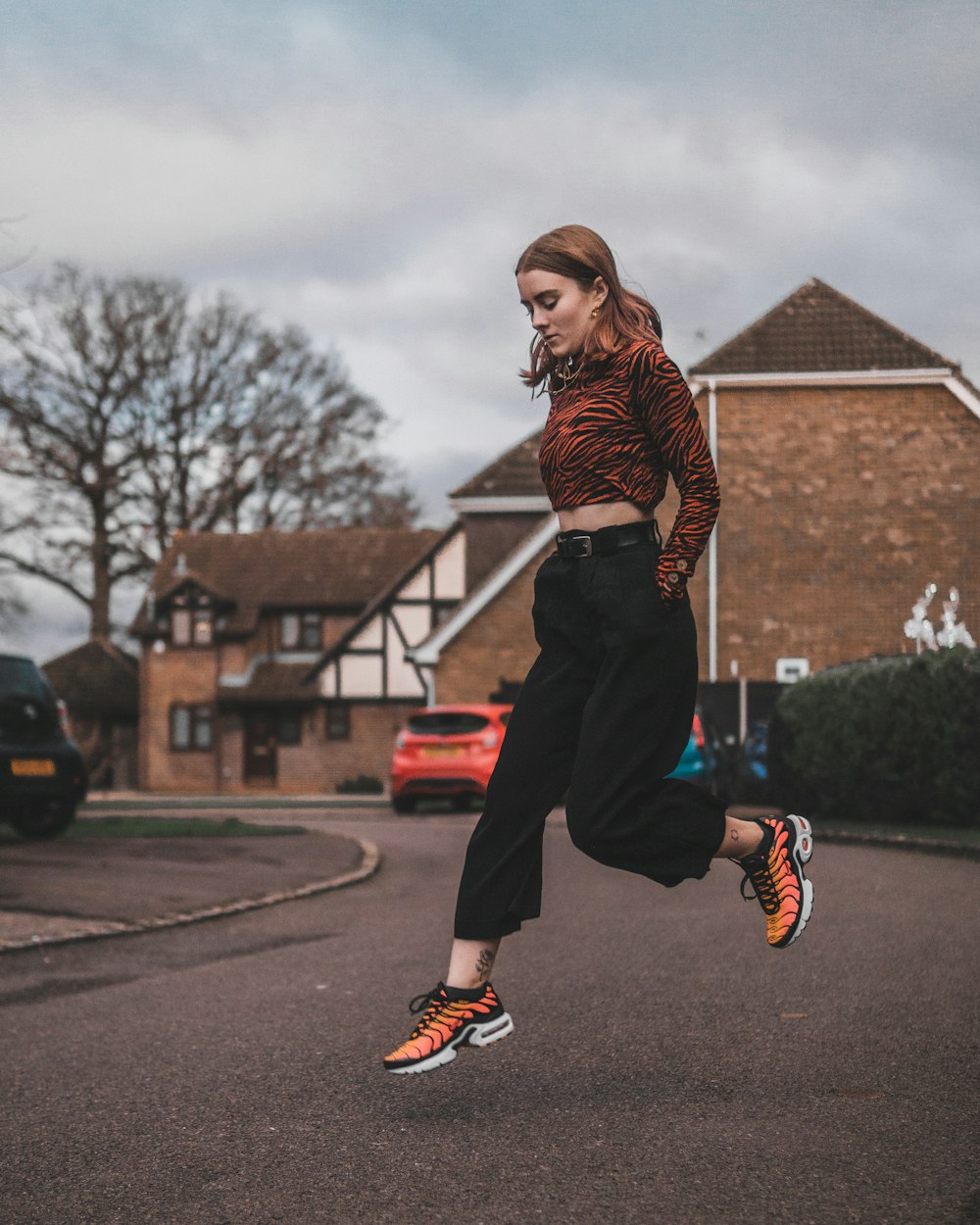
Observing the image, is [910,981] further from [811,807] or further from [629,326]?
[811,807]

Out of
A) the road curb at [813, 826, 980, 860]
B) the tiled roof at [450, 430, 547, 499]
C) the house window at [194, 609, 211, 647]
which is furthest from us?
the house window at [194, 609, 211, 647]

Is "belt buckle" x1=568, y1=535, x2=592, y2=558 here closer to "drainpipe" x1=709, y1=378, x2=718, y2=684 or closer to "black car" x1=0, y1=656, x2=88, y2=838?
"black car" x1=0, y1=656, x2=88, y2=838

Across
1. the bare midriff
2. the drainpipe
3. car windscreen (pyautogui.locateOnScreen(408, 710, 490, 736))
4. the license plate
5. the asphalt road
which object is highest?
the drainpipe

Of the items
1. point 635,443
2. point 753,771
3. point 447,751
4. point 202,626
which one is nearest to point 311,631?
point 202,626

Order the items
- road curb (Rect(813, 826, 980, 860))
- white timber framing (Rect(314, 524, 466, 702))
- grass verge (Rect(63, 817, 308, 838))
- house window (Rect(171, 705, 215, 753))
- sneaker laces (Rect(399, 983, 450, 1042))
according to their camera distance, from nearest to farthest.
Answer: sneaker laces (Rect(399, 983, 450, 1042))
road curb (Rect(813, 826, 980, 860))
grass verge (Rect(63, 817, 308, 838))
white timber framing (Rect(314, 524, 466, 702))
house window (Rect(171, 705, 215, 753))

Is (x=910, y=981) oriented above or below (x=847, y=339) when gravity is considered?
below

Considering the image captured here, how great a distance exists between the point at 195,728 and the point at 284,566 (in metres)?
5.21

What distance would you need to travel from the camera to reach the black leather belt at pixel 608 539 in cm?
401

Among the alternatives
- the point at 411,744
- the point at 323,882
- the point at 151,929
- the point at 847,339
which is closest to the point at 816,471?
the point at 847,339

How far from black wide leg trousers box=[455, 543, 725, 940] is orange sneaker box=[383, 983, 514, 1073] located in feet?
→ 0.55

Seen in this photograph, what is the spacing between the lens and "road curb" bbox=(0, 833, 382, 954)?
25.4 ft

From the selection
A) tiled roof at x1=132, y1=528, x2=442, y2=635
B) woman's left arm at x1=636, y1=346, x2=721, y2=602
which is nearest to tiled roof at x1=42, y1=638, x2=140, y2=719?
tiled roof at x1=132, y1=528, x2=442, y2=635

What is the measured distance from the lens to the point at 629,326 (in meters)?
4.16

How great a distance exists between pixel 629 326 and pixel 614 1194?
2.09 metres
